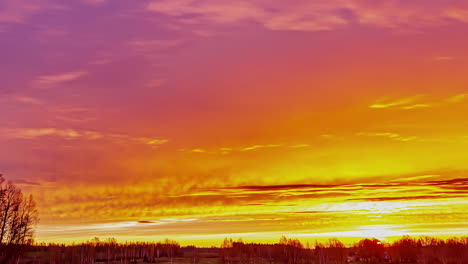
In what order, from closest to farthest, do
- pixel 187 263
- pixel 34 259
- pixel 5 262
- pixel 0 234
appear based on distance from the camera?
1. pixel 5 262
2. pixel 0 234
3. pixel 34 259
4. pixel 187 263

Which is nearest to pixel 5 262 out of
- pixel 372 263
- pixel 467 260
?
pixel 372 263

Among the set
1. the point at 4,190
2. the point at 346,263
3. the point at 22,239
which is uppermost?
the point at 4,190

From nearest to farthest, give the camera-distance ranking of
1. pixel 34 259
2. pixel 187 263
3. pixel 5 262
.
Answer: pixel 5 262
pixel 34 259
pixel 187 263

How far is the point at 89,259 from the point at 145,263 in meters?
27.3

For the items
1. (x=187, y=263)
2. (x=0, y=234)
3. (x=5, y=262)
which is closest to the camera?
(x=5, y=262)

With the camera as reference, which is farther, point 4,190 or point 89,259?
point 89,259

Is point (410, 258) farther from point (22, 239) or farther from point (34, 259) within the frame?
point (22, 239)

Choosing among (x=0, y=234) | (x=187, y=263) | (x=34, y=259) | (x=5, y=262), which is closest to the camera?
(x=5, y=262)

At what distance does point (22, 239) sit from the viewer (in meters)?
71.9

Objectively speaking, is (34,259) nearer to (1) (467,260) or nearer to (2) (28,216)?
(2) (28,216)

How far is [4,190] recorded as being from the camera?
Result: 66688 millimetres

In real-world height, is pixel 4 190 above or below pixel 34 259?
above

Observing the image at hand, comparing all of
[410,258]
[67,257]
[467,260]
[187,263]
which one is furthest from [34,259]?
[467,260]

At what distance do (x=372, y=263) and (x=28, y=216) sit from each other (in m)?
150
